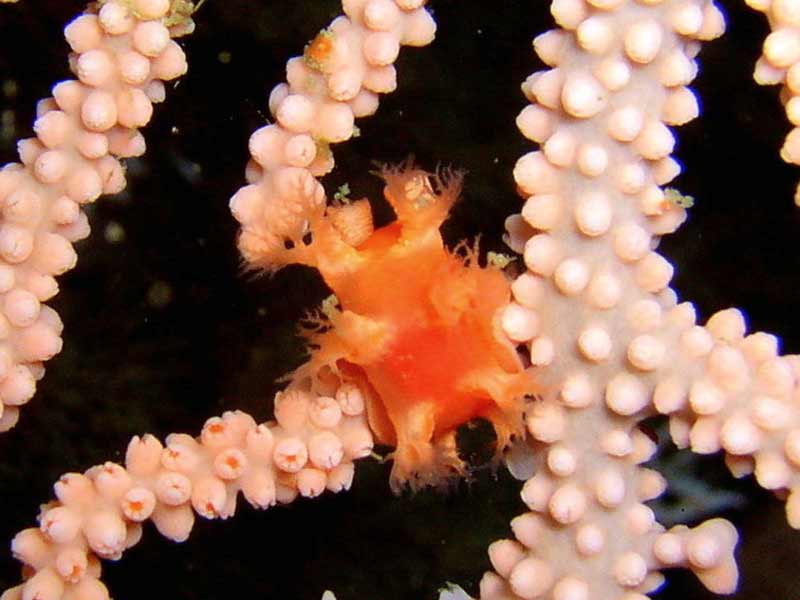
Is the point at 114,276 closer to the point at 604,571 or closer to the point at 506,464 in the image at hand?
the point at 506,464

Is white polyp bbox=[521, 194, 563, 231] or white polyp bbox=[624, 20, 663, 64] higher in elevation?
white polyp bbox=[624, 20, 663, 64]

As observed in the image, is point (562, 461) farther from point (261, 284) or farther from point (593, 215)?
point (261, 284)

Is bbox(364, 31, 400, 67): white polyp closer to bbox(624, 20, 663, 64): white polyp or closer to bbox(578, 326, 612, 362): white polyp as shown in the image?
bbox(624, 20, 663, 64): white polyp

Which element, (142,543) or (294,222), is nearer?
(294,222)

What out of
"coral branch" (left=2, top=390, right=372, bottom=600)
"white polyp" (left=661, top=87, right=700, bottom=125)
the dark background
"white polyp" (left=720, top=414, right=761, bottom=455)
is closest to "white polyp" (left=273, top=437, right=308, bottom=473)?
"coral branch" (left=2, top=390, right=372, bottom=600)

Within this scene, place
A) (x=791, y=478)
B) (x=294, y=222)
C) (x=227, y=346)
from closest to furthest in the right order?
(x=791, y=478) → (x=294, y=222) → (x=227, y=346)

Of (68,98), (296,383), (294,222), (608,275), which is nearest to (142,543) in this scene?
(296,383)

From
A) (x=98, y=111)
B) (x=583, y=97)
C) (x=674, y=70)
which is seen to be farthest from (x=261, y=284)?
(x=674, y=70)
